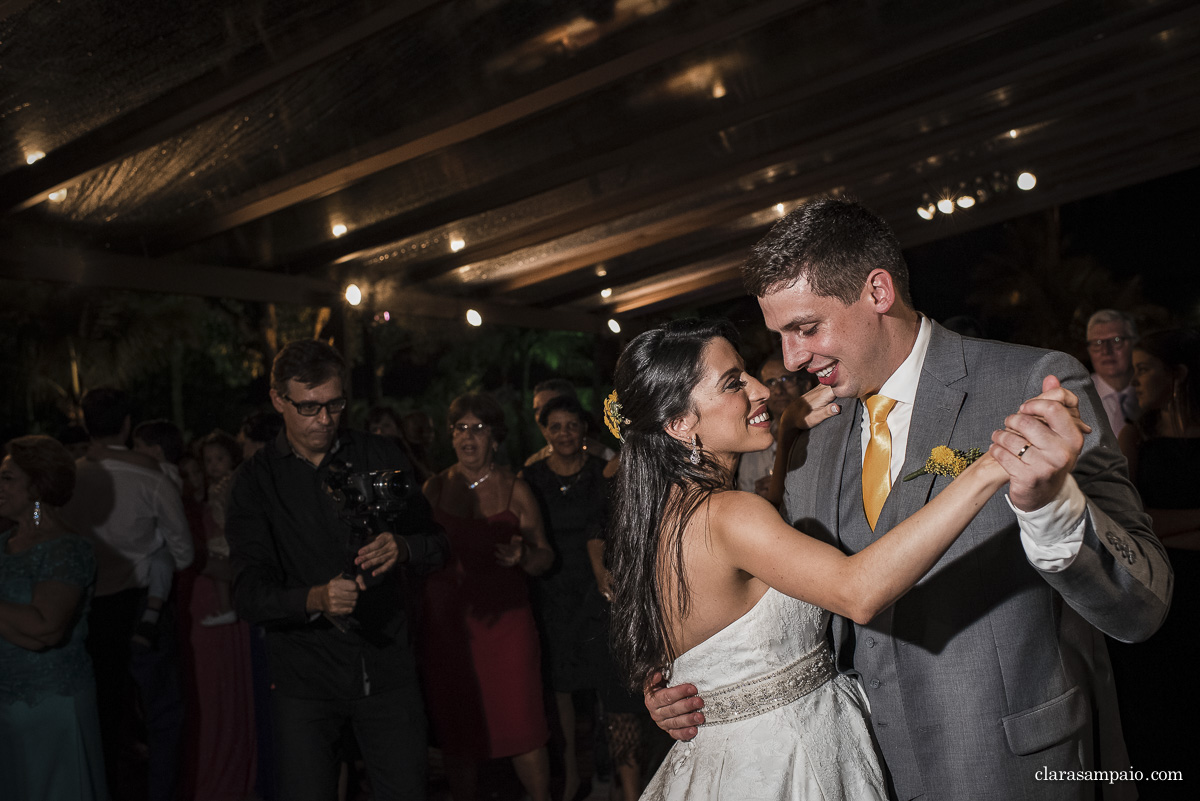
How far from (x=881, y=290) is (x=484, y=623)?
310 centimetres

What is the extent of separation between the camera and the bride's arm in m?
1.44

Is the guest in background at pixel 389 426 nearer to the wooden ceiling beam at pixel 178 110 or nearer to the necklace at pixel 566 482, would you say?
the necklace at pixel 566 482

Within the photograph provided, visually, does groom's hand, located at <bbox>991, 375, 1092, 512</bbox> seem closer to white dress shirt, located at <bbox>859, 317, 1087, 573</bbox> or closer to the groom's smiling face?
white dress shirt, located at <bbox>859, 317, 1087, 573</bbox>

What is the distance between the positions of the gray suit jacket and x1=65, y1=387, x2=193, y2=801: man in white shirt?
375 centimetres

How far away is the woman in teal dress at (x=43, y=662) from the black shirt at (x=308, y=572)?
0.71 meters

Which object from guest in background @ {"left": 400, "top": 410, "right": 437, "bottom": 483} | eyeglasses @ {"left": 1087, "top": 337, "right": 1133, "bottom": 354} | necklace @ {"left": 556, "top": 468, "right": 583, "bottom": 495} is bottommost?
necklace @ {"left": 556, "top": 468, "right": 583, "bottom": 495}

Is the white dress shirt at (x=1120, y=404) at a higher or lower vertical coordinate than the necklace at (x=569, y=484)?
lower

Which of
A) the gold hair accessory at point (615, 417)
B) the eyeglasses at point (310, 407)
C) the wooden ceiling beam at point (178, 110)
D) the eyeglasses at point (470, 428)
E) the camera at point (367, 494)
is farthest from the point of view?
the eyeglasses at point (470, 428)

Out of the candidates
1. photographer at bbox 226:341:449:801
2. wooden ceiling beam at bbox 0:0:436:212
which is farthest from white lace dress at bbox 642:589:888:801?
wooden ceiling beam at bbox 0:0:436:212

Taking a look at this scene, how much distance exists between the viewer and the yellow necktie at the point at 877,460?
1.94m

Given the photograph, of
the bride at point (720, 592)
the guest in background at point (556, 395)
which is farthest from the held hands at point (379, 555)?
the guest in background at point (556, 395)

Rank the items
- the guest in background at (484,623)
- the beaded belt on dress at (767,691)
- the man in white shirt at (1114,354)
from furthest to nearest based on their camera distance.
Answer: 1. the man in white shirt at (1114,354)
2. the guest in background at (484,623)
3. the beaded belt on dress at (767,691)

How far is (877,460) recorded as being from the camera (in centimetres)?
196

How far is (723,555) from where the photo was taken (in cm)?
196
